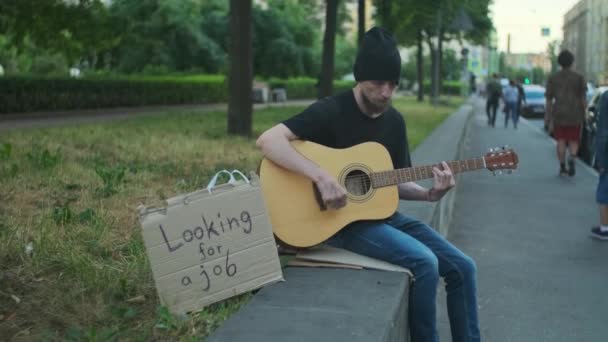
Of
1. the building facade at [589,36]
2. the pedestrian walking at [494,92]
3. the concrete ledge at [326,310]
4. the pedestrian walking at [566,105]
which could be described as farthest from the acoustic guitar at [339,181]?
the building facade at [589,36]

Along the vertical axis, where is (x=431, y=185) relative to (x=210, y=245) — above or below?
below

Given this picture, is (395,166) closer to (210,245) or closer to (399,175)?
(399,175)

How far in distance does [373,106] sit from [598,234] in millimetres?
4433

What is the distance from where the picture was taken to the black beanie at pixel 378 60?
390 cm

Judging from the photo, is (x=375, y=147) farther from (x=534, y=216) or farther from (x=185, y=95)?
(x=185, y=95)

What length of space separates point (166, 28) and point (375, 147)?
39.4 meters

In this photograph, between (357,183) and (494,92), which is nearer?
(357,183)

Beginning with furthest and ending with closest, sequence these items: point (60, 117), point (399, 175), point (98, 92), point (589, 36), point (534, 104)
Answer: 1. point (589, 36)
2. point (534, 104)
3. point (98, 92)
4. point (60, 117)
5. point (399, 175)

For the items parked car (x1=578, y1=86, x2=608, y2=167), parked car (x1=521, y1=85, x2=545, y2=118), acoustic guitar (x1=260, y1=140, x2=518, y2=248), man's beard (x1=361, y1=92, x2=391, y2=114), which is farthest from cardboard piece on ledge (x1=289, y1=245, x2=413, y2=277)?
parked car (x1=521, y1=85, x2=545, y2=118)

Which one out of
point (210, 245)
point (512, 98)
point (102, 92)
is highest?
point (102, 92)

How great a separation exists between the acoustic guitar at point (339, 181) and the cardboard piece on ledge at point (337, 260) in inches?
5.2

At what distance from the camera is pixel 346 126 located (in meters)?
4.06

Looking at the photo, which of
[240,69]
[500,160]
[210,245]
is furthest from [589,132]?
[210,245]

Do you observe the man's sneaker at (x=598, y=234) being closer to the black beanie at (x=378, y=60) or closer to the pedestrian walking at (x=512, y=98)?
the black beanie at (x=378, y=60)
